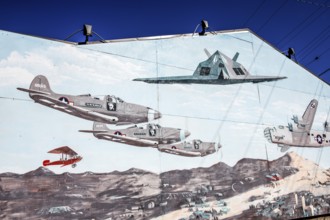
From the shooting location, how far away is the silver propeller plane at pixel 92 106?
18.1 feet

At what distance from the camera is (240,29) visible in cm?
927

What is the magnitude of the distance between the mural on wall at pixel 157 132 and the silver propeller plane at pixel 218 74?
0.10 feet

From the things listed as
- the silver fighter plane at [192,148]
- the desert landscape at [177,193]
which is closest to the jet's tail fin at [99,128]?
the desert landscape at [177,193]

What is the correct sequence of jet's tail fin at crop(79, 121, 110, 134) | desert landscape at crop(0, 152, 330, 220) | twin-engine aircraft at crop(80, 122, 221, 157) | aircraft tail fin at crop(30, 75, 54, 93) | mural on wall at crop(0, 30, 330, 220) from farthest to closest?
twin-engine aircraft at crop(80, 122, 221, 157) < jet's tail fin at crop(79, 121, 110, 134) < aircraft tail fin at crop(30, 75, 54, 93) < mural on wall at crop(0, 30, 330, 220) < desert landscape at crop(0, 152, 330, 220)

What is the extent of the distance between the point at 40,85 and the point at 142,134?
6.89 feet

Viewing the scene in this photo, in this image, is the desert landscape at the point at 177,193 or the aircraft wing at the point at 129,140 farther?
the aircraft wing at the point at 129,140

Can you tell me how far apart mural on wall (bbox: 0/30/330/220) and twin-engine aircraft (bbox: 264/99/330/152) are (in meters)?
0.05

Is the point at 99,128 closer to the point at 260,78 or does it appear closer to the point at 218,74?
the point at 218,74

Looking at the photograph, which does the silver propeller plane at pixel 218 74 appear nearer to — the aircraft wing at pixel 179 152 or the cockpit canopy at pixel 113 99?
the cockpit canopy at pixel 113 99

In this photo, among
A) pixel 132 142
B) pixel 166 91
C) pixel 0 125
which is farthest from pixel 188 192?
pixel 0 125

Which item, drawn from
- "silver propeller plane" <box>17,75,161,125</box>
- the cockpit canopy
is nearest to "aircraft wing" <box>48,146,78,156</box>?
"silver propeller plane" <box>17,75,161,125</box>

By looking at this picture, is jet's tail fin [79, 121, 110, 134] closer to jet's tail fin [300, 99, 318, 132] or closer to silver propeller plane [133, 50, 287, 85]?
silver propeller plane [133, 50, 287, 85]

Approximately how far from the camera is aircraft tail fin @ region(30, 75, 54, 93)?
5484 millimetres

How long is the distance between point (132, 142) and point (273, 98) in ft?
15.4
